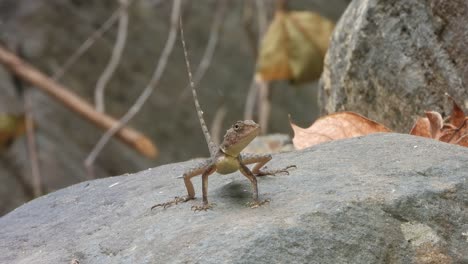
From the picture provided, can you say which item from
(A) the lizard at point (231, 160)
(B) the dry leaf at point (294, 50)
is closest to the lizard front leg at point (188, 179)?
(A) the lizard at point (231, 160)

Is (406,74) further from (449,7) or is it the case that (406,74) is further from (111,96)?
(111,96)

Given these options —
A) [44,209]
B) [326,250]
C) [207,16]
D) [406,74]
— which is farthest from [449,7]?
[207,16]

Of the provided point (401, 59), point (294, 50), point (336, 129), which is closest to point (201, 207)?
point (336, 129)

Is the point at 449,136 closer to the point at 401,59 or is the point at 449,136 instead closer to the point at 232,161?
the point at 401,59

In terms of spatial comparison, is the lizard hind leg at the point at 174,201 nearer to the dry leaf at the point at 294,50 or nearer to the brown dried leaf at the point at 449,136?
the brown dried leaf at the point at 449,136

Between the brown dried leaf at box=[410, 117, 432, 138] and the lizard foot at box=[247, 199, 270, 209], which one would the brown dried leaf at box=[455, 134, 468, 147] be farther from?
the lizard foot at box=[247, 199, 270, 209]

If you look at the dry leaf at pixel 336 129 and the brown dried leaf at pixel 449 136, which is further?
the dry leaf at pixel 336 129
